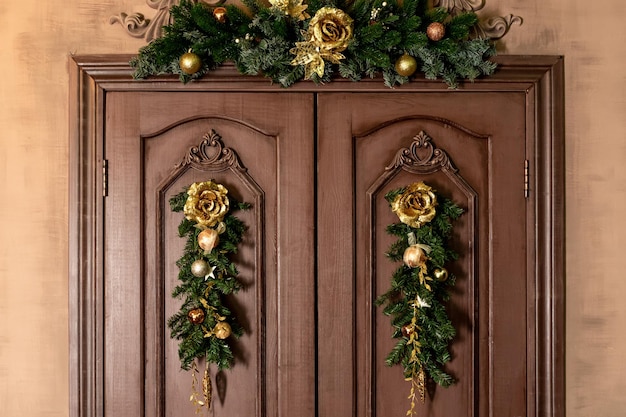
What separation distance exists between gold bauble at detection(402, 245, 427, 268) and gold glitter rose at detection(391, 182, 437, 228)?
9 cm

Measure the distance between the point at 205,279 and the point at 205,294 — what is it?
5cm

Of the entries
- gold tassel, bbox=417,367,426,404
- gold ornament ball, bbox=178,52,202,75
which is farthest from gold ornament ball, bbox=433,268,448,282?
gold ornament ball, bbox=178,52,202,75

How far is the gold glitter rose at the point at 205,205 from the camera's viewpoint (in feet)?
6.36

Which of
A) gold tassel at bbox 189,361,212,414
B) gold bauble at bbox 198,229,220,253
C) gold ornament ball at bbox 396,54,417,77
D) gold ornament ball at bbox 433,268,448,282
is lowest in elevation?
gold tassel at bbox 189,361,212,414

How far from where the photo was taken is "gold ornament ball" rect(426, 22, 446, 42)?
76.0 inches

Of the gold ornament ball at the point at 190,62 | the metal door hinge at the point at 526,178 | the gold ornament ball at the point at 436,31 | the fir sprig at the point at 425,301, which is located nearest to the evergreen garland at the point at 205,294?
the gold ornament ball at the point at 190,62

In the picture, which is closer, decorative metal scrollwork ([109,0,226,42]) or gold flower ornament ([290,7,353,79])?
gold flower ornament ([290,7,353,79])

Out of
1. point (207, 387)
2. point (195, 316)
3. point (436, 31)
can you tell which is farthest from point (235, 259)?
point (436, 31)

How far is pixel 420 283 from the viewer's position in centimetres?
193

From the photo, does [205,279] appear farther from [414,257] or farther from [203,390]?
[414,257]

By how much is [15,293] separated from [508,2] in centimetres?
187

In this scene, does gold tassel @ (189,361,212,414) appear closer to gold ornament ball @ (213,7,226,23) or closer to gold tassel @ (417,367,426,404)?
gold tassel @ (417,367,426,404)

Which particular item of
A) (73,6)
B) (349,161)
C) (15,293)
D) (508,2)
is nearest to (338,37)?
(349,161)

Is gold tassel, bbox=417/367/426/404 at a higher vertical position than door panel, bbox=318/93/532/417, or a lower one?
lower
